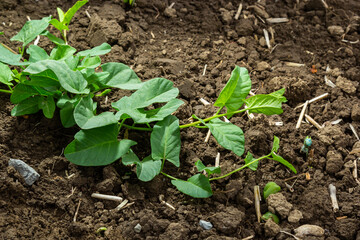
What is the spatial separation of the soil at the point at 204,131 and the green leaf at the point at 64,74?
285 mm

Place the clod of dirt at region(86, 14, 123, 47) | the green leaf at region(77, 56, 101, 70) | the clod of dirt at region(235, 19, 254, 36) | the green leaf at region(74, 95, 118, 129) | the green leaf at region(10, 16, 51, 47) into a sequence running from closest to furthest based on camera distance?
the green leaf at region(74, 95, 118, 129) < the green leaf at region(77, 56, 101, 70) < the green leaf at region(10, 16, 51, 47) < the clod of dirt at region(86, 14, 123, 47) < the clod of dirt at region(235, 19, 254, 36)

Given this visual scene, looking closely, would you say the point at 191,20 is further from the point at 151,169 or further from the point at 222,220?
the point at 222,220

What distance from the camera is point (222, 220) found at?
1.78 m

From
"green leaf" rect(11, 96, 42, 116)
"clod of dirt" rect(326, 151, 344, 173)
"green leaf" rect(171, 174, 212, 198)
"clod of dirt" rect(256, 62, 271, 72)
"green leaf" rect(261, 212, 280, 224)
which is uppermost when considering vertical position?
"green leaf" rect(11, 96, 42, 116)

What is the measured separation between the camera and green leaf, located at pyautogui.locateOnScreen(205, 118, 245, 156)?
1771 millimetres

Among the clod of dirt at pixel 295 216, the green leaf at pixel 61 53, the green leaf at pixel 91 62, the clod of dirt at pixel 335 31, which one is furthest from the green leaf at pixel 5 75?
the clod of dirt at pixel 335 31

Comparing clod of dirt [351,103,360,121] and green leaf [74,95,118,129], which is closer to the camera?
green leaf [74,95,118,129]

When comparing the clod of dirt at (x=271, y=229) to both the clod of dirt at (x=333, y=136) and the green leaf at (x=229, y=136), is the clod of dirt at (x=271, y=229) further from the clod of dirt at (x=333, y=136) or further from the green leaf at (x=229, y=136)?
the clod of dirt at (x=333, y=136)

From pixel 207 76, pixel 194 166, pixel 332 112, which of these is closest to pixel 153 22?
pixel 207 76

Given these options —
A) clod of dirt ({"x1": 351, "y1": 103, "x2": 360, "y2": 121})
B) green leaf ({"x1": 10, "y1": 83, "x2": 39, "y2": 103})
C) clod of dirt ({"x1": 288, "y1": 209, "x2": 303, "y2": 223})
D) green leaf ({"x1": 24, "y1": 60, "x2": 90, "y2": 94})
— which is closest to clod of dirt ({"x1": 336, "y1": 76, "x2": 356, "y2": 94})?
clod of dirt ({"x1": 351, "y1": 103, "x2": 360, "y2": 121})

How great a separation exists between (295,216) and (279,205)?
87mm

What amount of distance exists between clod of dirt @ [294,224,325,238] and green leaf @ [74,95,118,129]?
973 millimetres

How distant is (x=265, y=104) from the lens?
1855 millimetres

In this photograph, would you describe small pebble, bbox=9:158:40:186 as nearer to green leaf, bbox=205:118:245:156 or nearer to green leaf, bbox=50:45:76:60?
green leaf, bbox=50:45:76:60
